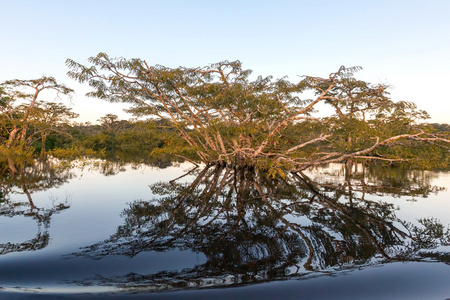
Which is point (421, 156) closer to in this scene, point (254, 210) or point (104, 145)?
point (254, 210)

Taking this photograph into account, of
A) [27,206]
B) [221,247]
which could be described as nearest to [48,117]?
[27,206]

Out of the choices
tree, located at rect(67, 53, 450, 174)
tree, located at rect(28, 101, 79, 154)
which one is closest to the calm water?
tree, located at rect(67, 53, 450, 174)

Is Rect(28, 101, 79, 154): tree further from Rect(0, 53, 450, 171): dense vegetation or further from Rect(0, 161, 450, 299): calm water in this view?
Rect(0, 161, 450, 299): calm water

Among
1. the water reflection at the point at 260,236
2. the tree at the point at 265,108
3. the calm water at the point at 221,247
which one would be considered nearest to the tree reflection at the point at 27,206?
the calm water at the point at 221,247

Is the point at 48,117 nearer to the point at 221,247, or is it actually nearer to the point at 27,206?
the point at 27,206

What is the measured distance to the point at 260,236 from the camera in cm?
402

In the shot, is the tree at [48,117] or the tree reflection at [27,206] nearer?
the tree reflection at [27,206]

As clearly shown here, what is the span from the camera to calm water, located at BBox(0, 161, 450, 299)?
262cm

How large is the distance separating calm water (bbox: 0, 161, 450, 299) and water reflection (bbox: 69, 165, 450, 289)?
0.02 meters

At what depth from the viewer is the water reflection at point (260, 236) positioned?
2916mm

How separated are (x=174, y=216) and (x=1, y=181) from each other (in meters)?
7.22

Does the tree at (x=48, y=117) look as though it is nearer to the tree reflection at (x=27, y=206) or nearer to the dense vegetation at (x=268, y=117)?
the dense vegetation at (x=268, y=117)

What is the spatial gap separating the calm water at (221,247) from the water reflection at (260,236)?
2 cm

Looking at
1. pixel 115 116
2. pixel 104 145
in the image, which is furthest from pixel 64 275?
pixel 115 116
